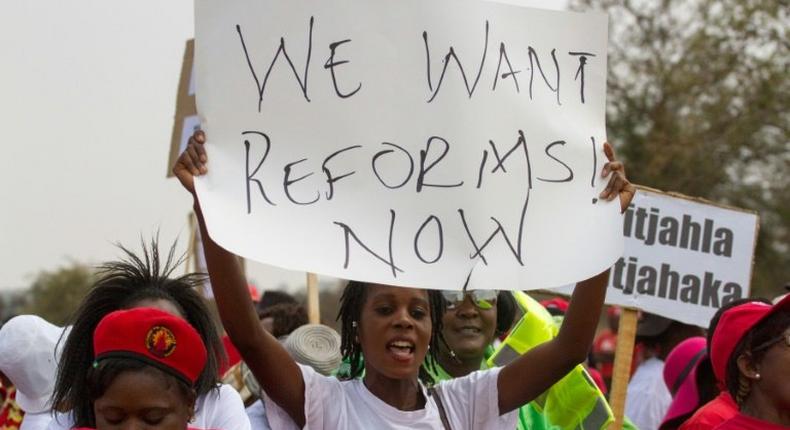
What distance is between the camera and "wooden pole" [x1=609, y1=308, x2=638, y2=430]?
520 cm

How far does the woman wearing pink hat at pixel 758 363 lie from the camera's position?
3842mm

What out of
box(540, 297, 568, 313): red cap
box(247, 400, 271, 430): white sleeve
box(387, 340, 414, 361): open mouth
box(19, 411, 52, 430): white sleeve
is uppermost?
box(387, 340, 414, 361): open mouth

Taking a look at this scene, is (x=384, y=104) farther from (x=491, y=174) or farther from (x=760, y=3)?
(x=760, y=3)

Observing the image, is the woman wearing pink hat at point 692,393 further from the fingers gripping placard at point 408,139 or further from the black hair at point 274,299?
the black hair at point 274,299

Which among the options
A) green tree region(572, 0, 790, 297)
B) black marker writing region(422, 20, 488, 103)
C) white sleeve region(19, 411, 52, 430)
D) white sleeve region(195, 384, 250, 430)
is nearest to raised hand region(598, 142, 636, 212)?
black marker writing region(422, 20, 488, 103)

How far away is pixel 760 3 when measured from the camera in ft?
67.1

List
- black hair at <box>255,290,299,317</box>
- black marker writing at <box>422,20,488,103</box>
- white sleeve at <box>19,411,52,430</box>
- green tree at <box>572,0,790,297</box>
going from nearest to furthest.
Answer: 1. black marker writing at <box>422,20,488,103</box>
2. white sleeve at <box>19,411,52,430</box>
3. black hair at <box>255,290,299,317</box>
4. green tree at <box>572,0,790,297</box>

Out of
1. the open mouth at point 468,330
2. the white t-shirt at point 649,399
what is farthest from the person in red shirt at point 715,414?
the white t-shirt at point 649,399

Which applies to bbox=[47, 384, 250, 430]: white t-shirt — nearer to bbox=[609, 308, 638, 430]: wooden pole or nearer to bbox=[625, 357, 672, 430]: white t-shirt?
bbox=[609, 308, 638, 430]: wooden pole

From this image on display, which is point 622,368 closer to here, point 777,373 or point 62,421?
point 777,373

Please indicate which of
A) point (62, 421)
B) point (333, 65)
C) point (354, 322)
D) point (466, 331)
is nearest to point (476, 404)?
point (354, 322)

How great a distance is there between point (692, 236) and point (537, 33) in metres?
2.64

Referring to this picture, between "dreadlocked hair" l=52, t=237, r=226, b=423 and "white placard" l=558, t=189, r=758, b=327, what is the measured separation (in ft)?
8.26

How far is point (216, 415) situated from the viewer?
12.3ft
